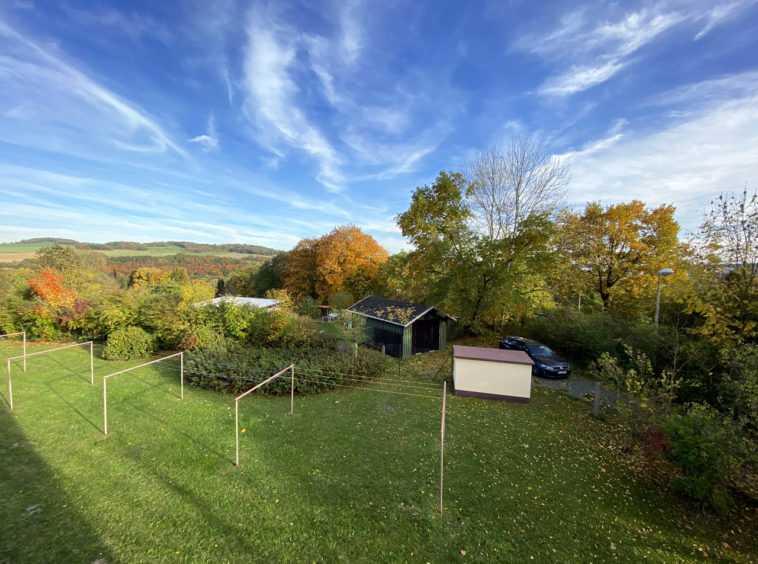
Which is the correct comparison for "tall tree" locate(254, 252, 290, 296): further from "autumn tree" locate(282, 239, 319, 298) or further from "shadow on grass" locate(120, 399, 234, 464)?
"shadow on grass" locate(120, 399, 234, 464)

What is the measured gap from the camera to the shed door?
16.2 metres

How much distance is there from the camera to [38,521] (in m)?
4.01

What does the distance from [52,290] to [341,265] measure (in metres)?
21.8

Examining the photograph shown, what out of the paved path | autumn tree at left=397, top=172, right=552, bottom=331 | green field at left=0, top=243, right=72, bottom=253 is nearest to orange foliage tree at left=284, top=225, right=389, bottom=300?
autumn tree at left=397, top=172, right=552, bottom=331

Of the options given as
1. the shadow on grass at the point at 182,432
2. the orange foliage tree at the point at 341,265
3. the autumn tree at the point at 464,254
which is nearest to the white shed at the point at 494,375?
the autumn tree at the point at 464,254

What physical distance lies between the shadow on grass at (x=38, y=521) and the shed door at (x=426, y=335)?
535 inches

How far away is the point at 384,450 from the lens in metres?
6.19

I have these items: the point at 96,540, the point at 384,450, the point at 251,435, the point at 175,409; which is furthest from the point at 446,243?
the point at 96,540

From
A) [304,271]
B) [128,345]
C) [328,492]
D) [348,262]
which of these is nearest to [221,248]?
[304,271]

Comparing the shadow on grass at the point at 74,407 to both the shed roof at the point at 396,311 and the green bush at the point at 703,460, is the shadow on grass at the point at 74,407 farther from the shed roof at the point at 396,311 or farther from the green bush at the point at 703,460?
the green bush at the point at 703,460

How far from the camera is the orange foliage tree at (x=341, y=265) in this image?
3158cm

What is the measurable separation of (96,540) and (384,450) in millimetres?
4651

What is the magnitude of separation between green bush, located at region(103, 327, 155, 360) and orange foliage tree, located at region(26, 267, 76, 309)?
554 centimetres

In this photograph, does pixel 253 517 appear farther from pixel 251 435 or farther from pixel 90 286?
pixel 90 286
